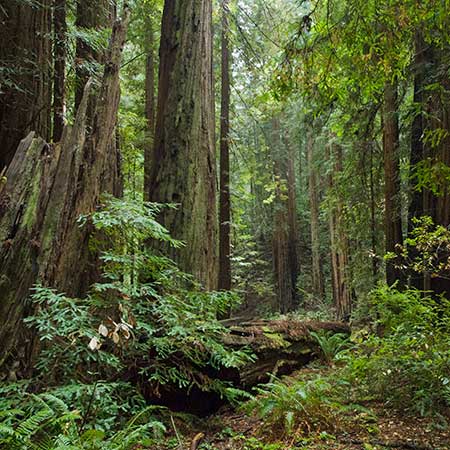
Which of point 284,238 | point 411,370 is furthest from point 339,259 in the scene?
point 411,370

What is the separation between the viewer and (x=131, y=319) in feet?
10.5

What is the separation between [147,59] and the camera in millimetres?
12312

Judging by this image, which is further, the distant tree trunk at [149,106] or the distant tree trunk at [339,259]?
the distant tree trunk at [339,259]

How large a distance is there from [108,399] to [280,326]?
3.64 meters

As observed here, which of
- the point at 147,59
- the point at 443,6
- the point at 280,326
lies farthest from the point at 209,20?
the point at 147,59

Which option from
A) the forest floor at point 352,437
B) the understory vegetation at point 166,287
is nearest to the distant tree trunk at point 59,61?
the understory vegetation at point 166,287

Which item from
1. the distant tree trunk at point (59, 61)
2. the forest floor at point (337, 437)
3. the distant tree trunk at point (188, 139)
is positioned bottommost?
the forest floor at point (337, 437)

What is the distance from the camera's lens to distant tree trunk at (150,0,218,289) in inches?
197

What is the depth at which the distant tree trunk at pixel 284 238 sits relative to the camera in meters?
22.4

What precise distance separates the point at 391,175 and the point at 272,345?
595 centimetres

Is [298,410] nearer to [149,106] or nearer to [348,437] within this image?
[348,437]

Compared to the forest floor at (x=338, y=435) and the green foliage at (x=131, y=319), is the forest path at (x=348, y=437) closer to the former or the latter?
the forest floor at (x=338, y=435)

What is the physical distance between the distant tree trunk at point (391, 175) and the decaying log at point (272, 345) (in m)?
3.63

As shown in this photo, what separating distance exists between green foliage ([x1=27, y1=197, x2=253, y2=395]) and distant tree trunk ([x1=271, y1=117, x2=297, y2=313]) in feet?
61.6
